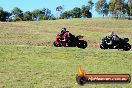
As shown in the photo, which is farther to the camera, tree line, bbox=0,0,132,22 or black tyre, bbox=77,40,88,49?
tree line, bbox=0,0,132,22

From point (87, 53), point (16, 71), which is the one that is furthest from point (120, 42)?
point (16, 71)

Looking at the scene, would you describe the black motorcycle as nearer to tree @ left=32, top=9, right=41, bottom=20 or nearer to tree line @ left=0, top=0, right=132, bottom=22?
tree line @ left=0, top=0, right=132, bottom=22

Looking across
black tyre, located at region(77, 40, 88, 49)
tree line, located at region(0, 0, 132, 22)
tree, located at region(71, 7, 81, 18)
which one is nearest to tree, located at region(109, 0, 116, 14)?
tree line, located at region(0, 0, 132, 22)


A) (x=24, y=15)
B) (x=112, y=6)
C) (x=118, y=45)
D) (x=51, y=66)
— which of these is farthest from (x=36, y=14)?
(x=51, y=66)

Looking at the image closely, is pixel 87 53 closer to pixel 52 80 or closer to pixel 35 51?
pixel 35 51

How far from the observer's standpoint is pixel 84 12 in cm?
15138

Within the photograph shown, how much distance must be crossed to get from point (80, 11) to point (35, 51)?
139 meters

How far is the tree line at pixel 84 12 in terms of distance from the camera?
128625 mm

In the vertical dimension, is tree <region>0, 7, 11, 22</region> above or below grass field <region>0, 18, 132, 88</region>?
below

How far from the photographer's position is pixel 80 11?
16238 centimetres

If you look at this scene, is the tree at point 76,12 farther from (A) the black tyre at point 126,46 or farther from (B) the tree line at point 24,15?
(A) the black tyre at point 126,46

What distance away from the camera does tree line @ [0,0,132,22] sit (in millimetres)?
128625

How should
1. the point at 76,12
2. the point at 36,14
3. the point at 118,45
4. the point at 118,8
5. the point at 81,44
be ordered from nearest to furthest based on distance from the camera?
the point at 118,45
the point at 81,44
the point at 118,8
the point at 76,12
the point at 36,14

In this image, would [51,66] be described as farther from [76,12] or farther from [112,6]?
[76,12]
